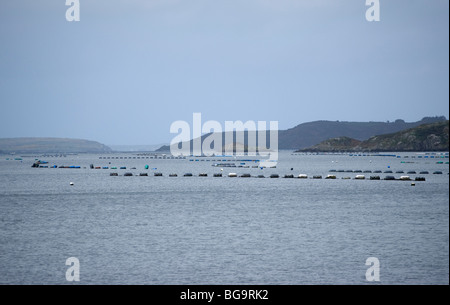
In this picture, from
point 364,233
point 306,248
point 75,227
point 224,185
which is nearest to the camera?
point 306,248

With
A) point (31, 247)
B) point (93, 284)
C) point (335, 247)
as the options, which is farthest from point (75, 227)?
point (335, 247)

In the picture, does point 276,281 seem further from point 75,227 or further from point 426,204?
point 426,204

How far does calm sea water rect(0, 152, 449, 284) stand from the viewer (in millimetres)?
38500

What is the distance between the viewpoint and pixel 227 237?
5297 centimetres

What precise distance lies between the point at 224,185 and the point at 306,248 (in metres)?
71.4

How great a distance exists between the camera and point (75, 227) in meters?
59.7

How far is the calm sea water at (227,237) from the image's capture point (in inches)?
1516

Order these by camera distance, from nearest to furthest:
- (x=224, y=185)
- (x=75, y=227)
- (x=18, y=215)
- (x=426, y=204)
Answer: (x=75, y=227) < (x=18, y=215) < (x=426, y=204) < (x=224, y=185)

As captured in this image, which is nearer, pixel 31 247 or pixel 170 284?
pixel 170 284

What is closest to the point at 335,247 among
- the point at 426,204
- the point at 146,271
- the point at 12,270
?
the point at 146,271

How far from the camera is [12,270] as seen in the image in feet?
128
